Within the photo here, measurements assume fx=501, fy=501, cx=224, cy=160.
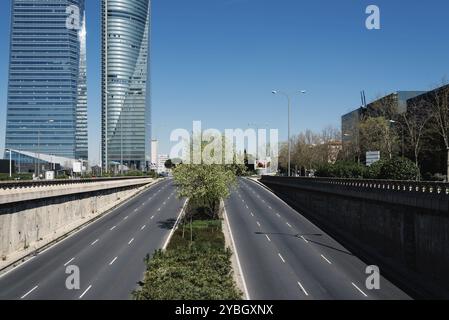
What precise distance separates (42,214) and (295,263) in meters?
23.0

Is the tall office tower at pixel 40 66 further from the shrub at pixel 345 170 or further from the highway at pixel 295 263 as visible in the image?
the highway at pixel 295 263

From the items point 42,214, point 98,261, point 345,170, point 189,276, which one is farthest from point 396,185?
point 345,170

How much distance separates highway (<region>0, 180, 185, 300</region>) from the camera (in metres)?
27.5

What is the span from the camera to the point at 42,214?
144ft

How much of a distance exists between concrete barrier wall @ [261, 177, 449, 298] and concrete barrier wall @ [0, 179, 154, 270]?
2559 centimetres

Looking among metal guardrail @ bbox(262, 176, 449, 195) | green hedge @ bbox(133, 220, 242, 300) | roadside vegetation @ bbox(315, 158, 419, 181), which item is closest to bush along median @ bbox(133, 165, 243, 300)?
green hedge @ bbox(133, 220, 242, 300)

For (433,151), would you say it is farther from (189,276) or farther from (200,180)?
(189,276)

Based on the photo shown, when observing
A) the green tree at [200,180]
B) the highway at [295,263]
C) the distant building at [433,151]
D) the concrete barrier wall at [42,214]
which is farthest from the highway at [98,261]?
the distant building at [433,151]

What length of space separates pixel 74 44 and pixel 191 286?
17651 centimetres

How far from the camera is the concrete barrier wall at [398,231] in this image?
→ 27203 mm

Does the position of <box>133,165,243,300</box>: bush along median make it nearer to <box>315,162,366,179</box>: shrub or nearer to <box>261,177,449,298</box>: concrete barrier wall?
<box>261,177,449,298</box>: concrete barrier wall

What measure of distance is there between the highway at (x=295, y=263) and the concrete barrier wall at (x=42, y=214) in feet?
54.4

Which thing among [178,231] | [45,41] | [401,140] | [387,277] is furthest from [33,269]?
[45,41]
